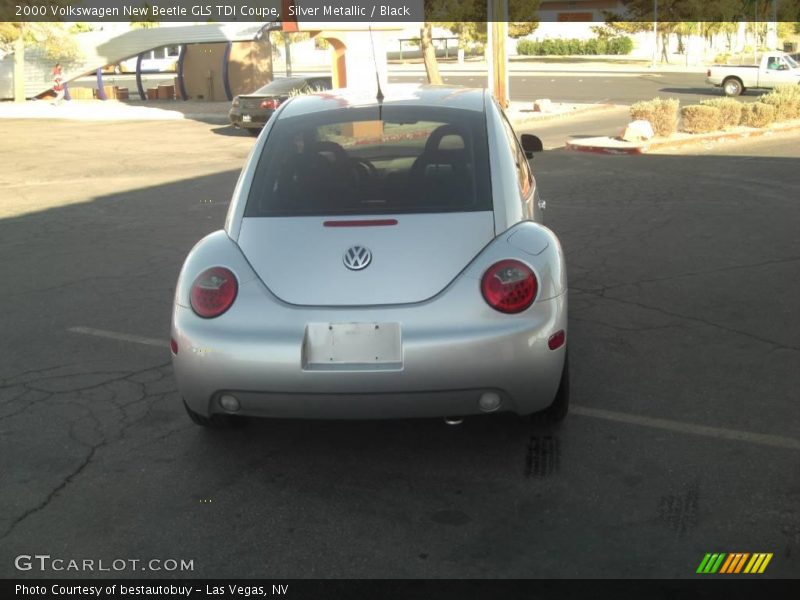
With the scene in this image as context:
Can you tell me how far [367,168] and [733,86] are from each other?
101 ft

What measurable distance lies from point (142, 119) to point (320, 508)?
28.4 meters

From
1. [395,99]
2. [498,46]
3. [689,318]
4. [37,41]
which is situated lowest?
[689,318]

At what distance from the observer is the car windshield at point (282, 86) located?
2419 centimetres

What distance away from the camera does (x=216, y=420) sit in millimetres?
4680

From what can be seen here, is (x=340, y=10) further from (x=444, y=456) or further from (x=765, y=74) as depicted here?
(x=444, y=456)

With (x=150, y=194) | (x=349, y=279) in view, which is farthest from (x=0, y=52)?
(x=349, y=279)

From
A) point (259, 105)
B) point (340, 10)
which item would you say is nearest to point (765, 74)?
point (340, 10)

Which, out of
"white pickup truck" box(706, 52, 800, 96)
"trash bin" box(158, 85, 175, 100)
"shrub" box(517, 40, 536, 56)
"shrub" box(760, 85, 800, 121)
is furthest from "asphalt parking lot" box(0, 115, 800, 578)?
"shrub" box(517, 40, 536, 56)

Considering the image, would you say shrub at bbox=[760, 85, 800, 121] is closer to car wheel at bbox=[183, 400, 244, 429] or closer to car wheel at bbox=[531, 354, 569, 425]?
car wheel at bbox=[531, 354, 569, 425]

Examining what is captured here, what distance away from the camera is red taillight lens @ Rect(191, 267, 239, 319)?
4211 mm

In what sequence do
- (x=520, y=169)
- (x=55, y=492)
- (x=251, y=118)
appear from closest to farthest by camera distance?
(x=55, y=492), (x=520, y=169), (x=251, y=118)

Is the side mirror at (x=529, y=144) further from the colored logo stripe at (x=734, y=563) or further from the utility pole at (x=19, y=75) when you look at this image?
the utility pole at (x=19, y=75)

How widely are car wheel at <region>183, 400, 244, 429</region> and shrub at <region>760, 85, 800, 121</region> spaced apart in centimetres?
1865
